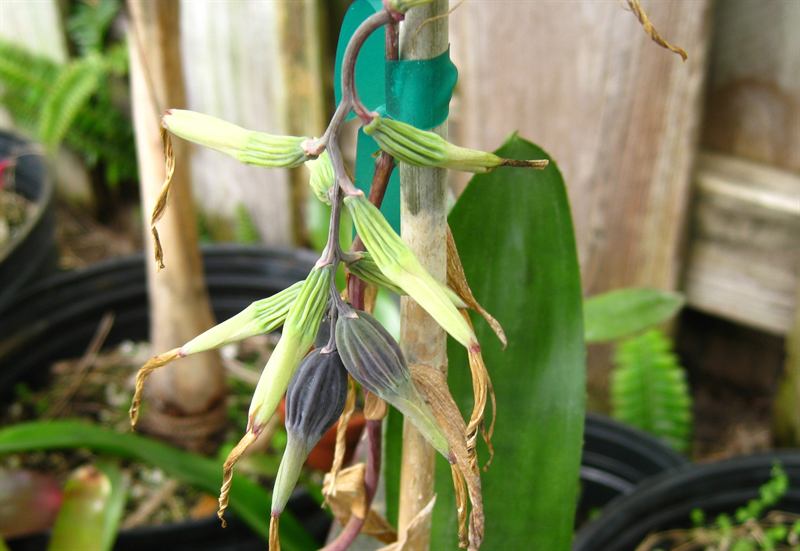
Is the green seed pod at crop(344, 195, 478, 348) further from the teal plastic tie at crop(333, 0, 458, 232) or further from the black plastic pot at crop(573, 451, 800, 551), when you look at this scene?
the black plastic pot at crop(573, 451, 800, 551)

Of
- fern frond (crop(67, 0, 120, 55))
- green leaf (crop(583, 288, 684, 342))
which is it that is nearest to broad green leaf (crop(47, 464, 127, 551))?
green leaf (crop(583, 288, 684, 342))

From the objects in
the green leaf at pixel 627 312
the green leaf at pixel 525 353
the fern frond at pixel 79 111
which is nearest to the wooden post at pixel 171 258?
the green leaf at pixel 525 353

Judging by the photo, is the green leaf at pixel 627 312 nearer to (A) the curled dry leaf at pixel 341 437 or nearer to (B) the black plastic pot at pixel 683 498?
(B) the black plastic pot at pixel 683 498

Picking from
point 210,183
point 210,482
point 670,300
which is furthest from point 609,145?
point 210,183

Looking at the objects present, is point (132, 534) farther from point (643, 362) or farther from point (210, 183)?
point (210, 183)

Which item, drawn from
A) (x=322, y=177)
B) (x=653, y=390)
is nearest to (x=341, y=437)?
(x=322, y=177)
